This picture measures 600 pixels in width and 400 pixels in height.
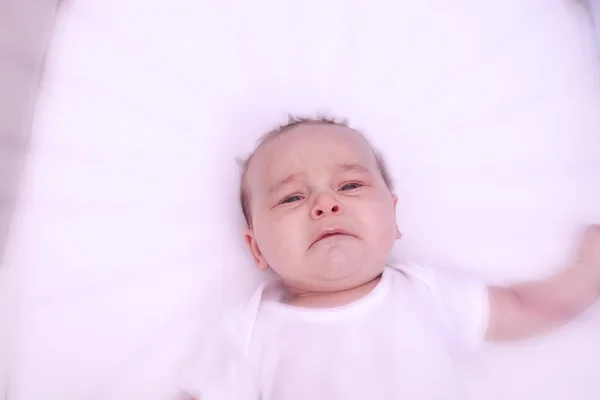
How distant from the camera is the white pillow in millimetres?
1064

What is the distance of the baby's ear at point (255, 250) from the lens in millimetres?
1090

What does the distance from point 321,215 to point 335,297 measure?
166 millimetres

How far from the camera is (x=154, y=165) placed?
1.17 meters

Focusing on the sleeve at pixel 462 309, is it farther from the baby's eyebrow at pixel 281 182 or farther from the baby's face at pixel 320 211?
the baby's eyebrow at pixel 281 182

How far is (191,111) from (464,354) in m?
0.76

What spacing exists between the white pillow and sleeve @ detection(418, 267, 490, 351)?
80 millimetres

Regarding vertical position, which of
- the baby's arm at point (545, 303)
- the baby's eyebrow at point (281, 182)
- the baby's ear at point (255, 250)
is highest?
the baby's eyebrow at point (281, 182)

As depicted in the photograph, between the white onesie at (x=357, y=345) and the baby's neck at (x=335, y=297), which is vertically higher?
the baby's neck at (x=335, y=297)

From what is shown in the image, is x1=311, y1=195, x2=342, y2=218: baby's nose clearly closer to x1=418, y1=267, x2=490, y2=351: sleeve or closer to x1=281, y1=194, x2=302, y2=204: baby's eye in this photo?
x1=281, y1=194, x2=302, y2=204: baby's eye

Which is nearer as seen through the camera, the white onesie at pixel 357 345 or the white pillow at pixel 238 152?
the white onesie at pixel 357 345

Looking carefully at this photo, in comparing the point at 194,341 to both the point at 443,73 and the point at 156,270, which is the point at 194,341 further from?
the point at 443,73

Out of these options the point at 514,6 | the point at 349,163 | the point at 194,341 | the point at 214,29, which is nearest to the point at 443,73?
the point at 514,6

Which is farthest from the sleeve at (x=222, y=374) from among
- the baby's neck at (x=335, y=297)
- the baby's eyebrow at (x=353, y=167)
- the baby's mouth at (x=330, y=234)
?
the baby's eyebrow at (x=353, y=167)

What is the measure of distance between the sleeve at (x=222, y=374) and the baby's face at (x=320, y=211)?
164 millimetres
